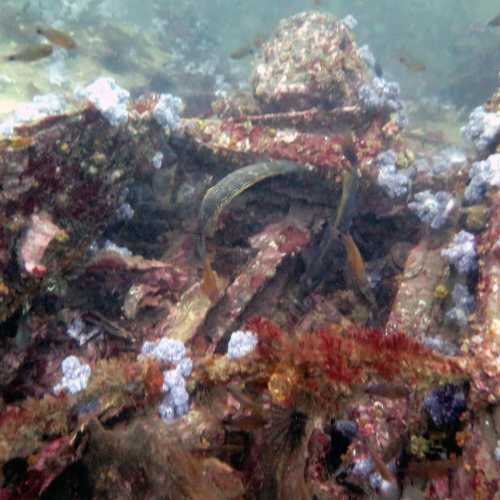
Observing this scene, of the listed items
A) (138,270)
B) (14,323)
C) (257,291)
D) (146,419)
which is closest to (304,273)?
(257,291)

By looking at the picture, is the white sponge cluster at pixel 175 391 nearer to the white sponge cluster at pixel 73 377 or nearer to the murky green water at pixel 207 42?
the white sponge cluster at pixel 73 377

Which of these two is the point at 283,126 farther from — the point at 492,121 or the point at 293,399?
the point at 293,399

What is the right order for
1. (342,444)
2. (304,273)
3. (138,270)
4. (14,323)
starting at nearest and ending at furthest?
(342,444) < (14,323) < (138,270) < (304,273)

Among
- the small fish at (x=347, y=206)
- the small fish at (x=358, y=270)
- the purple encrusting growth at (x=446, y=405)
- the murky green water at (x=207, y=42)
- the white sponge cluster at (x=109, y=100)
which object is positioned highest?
the white sponge cluster at (x=109, y=100)

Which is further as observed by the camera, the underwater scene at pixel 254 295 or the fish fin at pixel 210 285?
the fish fin at pixel 210 285

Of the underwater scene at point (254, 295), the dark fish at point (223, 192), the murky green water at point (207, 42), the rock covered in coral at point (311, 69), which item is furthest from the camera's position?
the murky green water at point (207, 42)

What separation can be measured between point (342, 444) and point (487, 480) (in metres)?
1.03

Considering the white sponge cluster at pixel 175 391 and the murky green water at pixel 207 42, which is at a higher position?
the white sponge cluster at pixel 175 391

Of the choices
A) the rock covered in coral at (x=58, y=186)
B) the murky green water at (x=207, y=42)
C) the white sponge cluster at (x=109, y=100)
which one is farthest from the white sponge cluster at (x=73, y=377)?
the murky green water at (x=207, y=42)

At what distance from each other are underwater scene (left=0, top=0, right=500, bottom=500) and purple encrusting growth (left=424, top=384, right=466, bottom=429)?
1cm

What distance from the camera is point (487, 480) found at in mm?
2721

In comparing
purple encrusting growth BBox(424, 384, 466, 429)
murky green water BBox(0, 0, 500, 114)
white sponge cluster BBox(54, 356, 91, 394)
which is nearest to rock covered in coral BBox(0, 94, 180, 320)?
white sponge cluster BBox(54, 356, 91, 394)

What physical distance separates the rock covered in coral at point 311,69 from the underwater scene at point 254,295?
5 centimetres

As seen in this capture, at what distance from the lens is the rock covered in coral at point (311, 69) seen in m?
7.73
